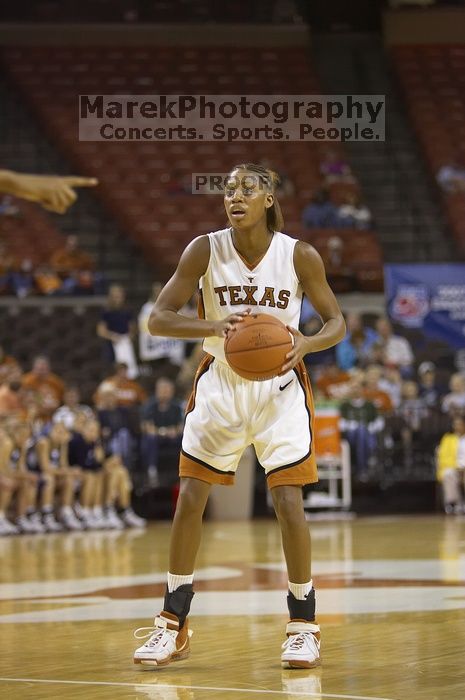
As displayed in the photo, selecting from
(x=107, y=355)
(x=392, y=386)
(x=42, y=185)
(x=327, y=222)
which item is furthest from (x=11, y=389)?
(x=42, y=185)

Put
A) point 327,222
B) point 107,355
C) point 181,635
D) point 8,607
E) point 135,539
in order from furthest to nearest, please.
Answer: point 327,222, point 107,355, point 135,539, point 8,607, point 181,635

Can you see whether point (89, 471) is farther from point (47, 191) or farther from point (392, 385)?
point (47, 191)

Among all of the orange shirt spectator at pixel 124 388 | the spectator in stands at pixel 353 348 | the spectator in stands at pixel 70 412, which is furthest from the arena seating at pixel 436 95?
the spectator in stands at pixel 70 412

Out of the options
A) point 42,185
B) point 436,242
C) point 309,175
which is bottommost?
point 42,185

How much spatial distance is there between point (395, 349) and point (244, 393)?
1241 centimetres

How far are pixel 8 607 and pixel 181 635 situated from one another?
2078 millimetres

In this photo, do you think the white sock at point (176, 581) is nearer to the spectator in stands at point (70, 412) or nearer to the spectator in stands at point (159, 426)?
the spectator in stands at point (70, 412)

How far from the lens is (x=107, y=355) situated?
683 inches

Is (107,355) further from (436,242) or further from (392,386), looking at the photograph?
(436,242)

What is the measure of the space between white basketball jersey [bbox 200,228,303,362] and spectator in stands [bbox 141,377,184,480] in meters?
10.1

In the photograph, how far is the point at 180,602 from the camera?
4812mm

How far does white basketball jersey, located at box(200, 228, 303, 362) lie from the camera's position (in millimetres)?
4934

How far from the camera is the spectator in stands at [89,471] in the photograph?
1416 cm

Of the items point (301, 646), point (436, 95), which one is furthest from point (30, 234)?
point (301, 646)
